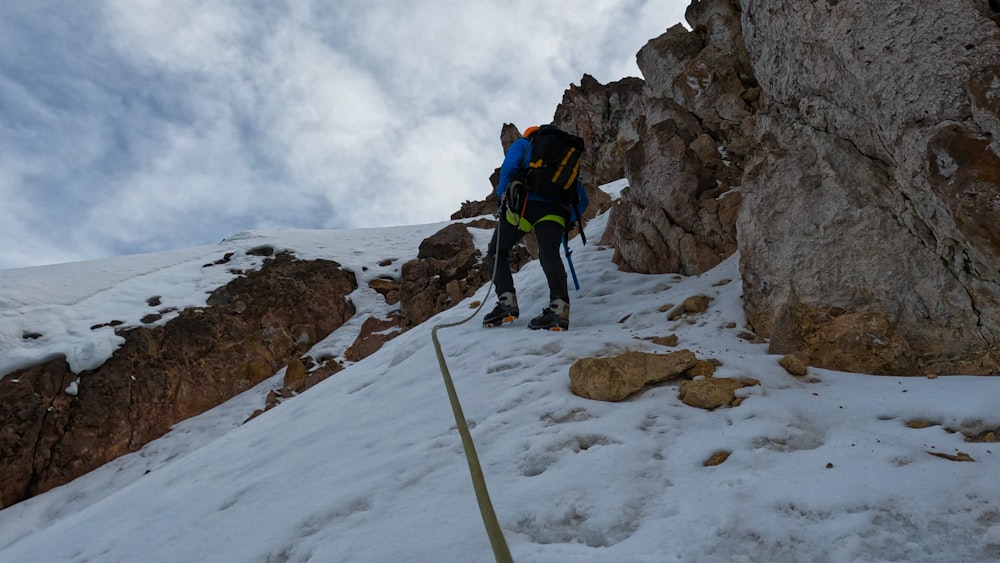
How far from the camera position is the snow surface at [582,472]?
208cm

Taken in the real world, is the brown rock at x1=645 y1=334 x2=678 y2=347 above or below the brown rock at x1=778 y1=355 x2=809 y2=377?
above

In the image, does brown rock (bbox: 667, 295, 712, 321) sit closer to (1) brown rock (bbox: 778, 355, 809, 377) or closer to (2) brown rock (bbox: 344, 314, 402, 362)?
(1) brown rock (bbox: 778, 355, 809, 377)

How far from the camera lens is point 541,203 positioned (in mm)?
6184

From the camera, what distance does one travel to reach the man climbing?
6.02 metres

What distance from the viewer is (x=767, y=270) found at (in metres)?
4.93

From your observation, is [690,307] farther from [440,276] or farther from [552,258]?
[440,276]

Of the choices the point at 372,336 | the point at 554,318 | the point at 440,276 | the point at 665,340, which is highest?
the point at 440,276

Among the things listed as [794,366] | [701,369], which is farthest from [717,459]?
[794,366]

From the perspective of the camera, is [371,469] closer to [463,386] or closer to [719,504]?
[463,386]

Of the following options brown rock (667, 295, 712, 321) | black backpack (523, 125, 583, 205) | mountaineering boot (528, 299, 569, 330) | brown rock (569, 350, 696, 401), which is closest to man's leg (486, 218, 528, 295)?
black backpack (523, 125, 583, 205)

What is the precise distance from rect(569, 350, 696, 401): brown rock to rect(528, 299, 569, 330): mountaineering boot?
66.9 inches

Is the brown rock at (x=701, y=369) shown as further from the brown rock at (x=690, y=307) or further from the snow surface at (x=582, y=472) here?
the brown rock at (x=690, y=307)

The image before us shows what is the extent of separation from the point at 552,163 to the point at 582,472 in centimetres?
410

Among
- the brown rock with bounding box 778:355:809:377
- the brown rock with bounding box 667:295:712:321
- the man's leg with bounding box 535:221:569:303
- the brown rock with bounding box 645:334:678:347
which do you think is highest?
the man's leg with bounding box 535:221:569:303
